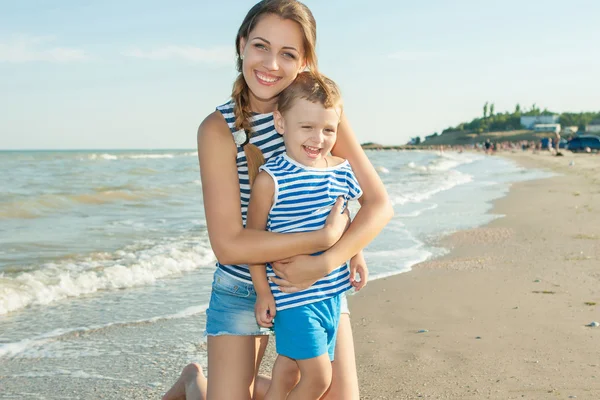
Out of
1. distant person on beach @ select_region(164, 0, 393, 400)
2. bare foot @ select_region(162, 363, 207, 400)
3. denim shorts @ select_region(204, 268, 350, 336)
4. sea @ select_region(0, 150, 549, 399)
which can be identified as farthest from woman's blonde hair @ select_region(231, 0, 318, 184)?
sea @ select_region(0, 150, 549, 399)

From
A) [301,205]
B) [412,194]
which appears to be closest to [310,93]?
[301,205]

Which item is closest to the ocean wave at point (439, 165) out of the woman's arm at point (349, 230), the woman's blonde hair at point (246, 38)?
the woman's arm at point (349, 230)

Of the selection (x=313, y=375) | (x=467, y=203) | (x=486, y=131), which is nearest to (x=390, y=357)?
(x=313, y=375)

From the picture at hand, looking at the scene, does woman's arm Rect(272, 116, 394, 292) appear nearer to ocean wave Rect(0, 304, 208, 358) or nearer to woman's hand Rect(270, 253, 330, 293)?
woman's hand Rect(270, 253, 330, 293)

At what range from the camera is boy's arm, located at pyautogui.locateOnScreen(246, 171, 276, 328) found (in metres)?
2.84

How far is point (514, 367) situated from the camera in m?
4.29

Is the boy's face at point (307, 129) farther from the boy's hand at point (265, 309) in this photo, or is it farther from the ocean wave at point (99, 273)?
the ocean wave at point (99, 273)

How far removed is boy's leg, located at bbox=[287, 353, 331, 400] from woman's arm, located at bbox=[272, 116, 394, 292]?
1.06ft

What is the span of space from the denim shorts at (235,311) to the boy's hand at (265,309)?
173mm

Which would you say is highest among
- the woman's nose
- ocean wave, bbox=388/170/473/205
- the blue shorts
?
the woman's nose

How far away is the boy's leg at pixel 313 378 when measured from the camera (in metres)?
2.80

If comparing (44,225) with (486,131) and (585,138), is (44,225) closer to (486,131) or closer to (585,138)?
(585,138)

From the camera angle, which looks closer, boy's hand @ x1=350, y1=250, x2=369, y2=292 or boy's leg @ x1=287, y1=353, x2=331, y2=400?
boy's leg @ x1=287, y1=353, x2=331, y2=400

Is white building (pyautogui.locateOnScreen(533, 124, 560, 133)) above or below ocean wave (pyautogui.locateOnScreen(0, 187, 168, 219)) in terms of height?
above
